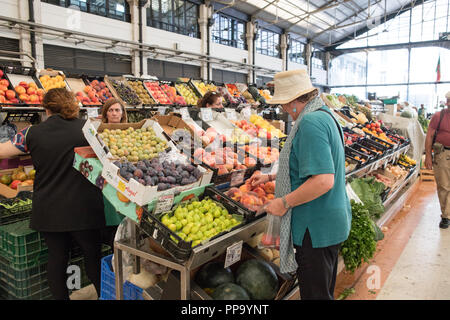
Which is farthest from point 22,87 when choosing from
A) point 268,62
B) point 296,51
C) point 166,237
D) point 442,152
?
point 296,51

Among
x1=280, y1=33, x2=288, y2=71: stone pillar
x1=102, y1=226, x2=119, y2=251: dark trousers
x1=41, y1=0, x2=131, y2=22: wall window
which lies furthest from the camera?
x1=280, y1=33, x2=288, y2=71: stone pillar

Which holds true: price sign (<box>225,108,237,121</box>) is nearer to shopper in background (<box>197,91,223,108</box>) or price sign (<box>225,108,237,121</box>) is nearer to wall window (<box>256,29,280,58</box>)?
shopper in background (<box>197,91,223,108</box>)

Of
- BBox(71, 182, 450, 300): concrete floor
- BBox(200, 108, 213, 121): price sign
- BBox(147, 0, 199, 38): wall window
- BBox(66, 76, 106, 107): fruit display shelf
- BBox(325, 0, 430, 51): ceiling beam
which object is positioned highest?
BBox(325, 0, 430, 51): ceiling beam

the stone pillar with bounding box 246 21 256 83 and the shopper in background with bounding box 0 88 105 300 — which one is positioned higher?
the stone pillar with bounding box 246 21 256 83

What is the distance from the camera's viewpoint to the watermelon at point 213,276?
6.44ft

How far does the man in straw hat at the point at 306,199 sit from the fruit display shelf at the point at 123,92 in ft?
13.8

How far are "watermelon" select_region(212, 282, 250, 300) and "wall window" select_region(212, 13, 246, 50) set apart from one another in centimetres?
1183

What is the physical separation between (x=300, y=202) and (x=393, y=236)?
3.33 meters

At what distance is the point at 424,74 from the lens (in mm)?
17859

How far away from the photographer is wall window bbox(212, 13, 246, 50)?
12.7 m

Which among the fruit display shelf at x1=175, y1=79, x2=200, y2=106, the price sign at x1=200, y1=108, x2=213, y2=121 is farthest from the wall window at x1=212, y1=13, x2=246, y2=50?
the price sign at x1=200, y1=108, x2=213, y2=121

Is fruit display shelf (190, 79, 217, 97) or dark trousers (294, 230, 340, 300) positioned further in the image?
fruit display shelf (190, 79, 217, 97)

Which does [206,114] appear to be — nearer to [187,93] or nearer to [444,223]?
[187,93]
